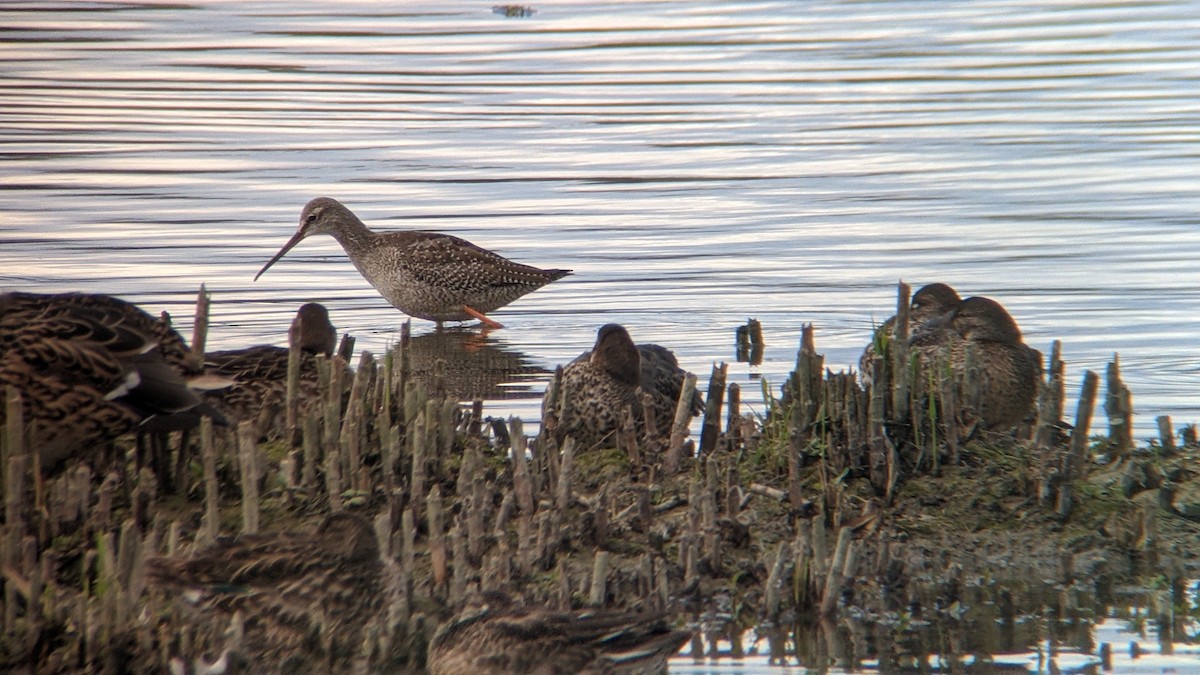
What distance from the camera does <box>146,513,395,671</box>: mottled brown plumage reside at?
5695mm

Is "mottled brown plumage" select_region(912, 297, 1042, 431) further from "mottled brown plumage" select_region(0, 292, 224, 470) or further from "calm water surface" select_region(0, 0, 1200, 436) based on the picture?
"mottled brown plumage" select_region(0, 292, 224, 470)

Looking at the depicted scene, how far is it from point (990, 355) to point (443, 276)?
494cm

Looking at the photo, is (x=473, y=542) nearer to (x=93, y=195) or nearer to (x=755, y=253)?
(x=755, y=253)

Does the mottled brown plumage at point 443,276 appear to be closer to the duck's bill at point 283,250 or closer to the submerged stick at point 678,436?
the duck's bill at point 283,250

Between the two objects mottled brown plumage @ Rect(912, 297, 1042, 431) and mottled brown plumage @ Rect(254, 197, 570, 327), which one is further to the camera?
mottled brown plumage @ Rect(254, 197, 570, 327)

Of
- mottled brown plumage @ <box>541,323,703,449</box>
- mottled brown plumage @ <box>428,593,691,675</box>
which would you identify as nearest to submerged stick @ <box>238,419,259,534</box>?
mottled brown plumage @ <box>428,593,691,675</box>

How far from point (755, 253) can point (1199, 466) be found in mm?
6572

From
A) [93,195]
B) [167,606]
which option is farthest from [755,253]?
[167,606]

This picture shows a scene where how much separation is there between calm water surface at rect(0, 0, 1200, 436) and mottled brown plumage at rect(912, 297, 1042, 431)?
0.70 meters

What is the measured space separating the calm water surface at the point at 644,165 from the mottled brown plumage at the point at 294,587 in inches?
154

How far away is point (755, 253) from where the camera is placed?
13.9m

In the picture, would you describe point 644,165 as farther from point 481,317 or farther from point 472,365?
point 472,365

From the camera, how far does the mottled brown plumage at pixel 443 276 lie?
41.9 ft

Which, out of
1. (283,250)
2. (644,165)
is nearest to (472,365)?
(283,250)
